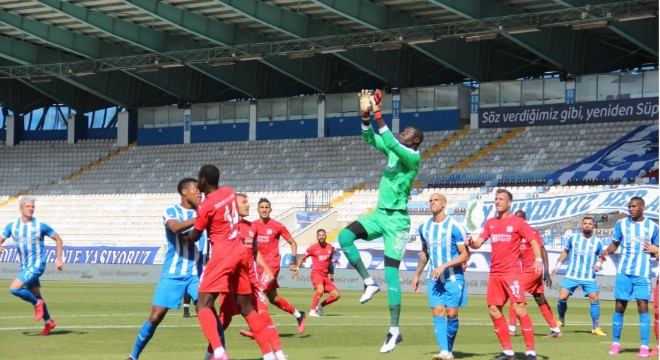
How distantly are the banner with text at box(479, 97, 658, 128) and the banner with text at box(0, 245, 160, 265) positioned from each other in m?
18.5

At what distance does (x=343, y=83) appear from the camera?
59.8 metres

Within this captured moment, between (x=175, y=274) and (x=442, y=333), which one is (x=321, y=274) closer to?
(x=442, y=333)

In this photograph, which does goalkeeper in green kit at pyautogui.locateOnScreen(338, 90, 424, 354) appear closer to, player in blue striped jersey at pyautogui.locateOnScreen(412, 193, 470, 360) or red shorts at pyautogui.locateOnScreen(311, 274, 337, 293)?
player in blue striped jersey at pyautogui.locateOnScreen(412, 193, 470, 360)

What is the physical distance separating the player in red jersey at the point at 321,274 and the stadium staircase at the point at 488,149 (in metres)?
27.9

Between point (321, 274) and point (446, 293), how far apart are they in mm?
9825

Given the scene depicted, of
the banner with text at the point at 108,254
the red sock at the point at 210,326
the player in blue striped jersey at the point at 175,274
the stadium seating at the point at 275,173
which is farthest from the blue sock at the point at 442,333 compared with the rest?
the banner with text at the point at 108,254

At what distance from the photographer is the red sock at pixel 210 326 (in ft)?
37.2

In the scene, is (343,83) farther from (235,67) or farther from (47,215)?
(47,215)

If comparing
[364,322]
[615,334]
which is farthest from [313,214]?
[615,334]

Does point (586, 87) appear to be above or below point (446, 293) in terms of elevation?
above

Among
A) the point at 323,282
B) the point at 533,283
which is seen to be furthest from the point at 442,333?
the point at 323,282

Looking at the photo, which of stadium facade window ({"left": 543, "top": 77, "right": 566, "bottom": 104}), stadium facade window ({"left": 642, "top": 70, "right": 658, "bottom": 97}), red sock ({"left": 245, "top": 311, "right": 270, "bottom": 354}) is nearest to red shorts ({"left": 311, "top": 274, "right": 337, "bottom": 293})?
red sock ({"left": 245, "top": 311, "right": 270, "bottom": 354})

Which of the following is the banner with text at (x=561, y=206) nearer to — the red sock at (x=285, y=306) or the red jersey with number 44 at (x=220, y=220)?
the red sock at (x=285, y=306)

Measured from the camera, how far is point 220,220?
11.3 metres
